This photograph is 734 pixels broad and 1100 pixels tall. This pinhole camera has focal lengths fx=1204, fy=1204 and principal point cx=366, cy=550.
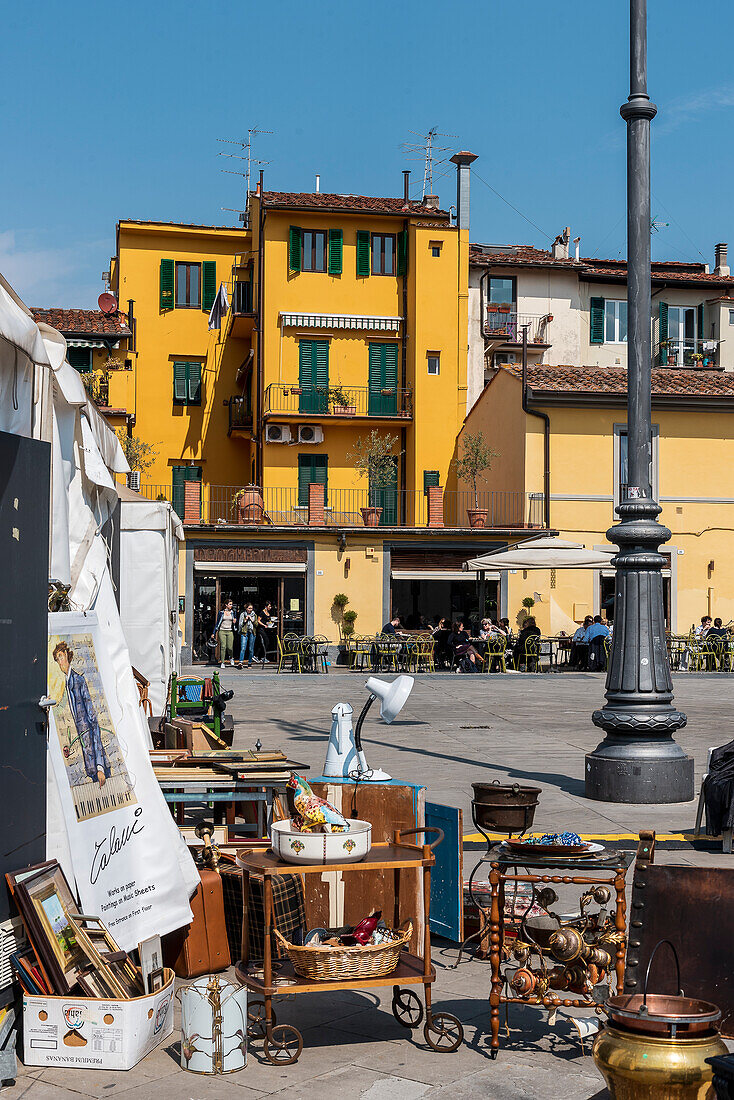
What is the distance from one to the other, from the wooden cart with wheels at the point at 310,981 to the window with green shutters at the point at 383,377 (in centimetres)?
3507

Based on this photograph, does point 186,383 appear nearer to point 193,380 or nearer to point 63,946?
point 193,380

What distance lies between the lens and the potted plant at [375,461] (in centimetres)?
3756

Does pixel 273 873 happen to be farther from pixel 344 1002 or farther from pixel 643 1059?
pixel 643 1059

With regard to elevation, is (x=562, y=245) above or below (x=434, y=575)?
above

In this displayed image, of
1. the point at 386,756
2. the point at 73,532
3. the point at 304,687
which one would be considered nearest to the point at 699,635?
the point at 304,687

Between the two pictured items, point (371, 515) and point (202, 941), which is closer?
point (202, 941)

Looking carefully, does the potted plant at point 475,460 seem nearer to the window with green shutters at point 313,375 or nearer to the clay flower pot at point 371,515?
the clay flower pot at point 371,515

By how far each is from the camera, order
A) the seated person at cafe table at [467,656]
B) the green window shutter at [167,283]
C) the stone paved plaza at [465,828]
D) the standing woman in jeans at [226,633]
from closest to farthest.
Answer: the stone paved plaza at [465,828], the seated person at cafe table at [467,656], the standing woman in jeans at [226,633], the green window shutter at [167,283]

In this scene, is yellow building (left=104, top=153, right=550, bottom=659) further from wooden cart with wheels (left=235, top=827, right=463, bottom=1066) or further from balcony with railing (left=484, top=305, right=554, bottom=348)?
wooden cart with wheels (left=235, top=827, right=463, bottom=1066)

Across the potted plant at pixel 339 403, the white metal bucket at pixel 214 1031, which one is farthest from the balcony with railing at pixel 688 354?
the white metal bucket at pixel 214 1031

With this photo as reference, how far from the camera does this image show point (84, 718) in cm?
529

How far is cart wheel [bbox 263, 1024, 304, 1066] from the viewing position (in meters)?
4.38

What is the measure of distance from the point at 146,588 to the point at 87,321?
2956 centimetres

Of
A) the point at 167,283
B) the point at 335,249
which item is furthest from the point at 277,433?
the point at 167,283
